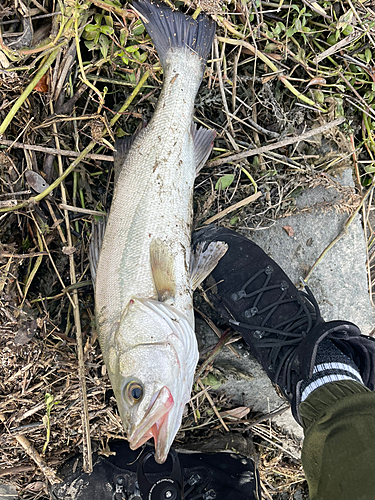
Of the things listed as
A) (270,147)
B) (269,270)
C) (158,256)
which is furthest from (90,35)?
(269,270)

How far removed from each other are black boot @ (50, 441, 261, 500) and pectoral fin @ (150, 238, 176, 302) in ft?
4.74

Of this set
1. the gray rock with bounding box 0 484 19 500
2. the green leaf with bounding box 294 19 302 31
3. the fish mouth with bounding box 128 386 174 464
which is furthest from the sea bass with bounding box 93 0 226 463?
the gray rock with bounding box 0 484 19 500

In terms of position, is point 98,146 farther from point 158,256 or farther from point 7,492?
point 7,492

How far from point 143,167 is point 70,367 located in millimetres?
1525

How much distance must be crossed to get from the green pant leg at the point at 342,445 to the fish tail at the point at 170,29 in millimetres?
2375

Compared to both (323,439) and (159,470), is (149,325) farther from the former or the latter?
(159,470)

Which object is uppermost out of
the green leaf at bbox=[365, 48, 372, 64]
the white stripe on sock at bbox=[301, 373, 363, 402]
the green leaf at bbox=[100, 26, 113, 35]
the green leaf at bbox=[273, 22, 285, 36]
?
the green leaf at bbox=[273, 22, 285, 36]

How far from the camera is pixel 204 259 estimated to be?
8.40ft

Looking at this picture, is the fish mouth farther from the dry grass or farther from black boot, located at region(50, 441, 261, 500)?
black boot, located at region(50, 441, 261, 500)

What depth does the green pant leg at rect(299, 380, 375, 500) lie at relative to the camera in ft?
5.73

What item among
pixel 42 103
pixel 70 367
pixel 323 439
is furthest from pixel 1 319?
pixel 323 439

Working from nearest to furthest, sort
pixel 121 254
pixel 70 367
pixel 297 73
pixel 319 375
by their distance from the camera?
pixel 121 254
pixel 319 375
pixel 70 367
pixel 297 73

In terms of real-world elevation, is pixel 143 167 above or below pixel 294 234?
above

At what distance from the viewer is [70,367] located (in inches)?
106
